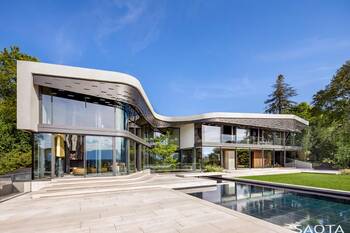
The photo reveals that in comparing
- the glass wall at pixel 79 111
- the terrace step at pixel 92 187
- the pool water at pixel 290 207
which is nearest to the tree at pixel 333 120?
the pool water at pixel 290 207

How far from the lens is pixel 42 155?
39.5 ft

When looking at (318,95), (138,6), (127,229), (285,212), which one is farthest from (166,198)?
(318,95)

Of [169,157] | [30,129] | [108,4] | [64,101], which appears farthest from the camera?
[169,157]

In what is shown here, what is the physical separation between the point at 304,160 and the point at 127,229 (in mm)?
32175

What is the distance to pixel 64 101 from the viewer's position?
513 inches

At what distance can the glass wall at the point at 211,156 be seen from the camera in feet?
77.1

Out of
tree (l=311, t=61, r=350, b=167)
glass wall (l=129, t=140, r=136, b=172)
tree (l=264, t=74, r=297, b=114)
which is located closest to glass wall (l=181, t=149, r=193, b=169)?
glass wall (l=129, t=140, r=136, b=172)

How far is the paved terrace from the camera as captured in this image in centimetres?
535

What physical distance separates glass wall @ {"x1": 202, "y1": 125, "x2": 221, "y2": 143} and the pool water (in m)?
11.9

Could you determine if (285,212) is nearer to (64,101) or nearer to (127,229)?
(127,229)

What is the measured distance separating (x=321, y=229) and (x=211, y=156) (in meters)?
18.0

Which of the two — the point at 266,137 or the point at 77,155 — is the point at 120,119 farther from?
the point at 266,137

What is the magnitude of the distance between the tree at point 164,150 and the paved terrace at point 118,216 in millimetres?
12913

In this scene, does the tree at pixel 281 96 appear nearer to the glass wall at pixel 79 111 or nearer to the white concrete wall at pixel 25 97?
the glass wall at pixel 79 111
